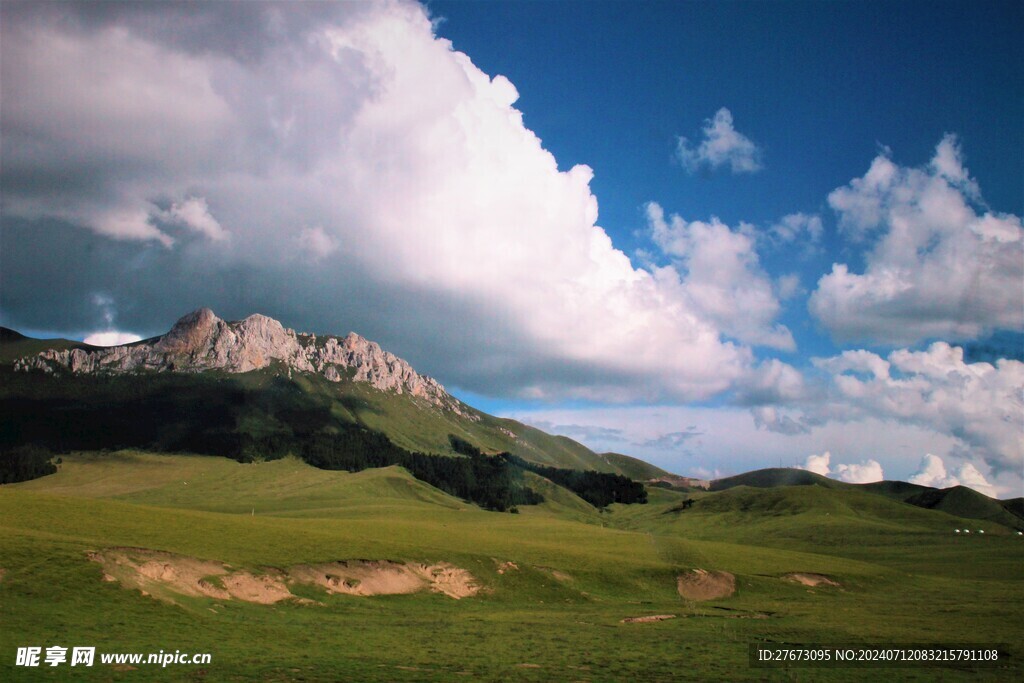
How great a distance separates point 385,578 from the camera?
58938 millimetres

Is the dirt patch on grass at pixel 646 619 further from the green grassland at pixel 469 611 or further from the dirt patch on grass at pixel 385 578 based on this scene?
the dirt patch on grass at pixel 385 578

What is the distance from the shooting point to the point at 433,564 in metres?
63.9

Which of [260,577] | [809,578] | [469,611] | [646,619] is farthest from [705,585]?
[260,577]

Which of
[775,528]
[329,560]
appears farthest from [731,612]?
[775,528]

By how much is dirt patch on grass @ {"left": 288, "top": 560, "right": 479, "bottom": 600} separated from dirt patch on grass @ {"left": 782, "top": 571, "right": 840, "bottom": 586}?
46197mm

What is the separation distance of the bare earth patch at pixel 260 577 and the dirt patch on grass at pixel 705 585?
984 inches

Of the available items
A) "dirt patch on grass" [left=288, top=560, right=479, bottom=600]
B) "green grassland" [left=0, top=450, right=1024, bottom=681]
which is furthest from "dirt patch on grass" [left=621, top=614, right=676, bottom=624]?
"dirt patch on grass" [left=288, top=560, right=479, bottom=600]

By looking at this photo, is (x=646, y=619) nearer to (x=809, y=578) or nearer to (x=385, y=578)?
(x=385, y=578)

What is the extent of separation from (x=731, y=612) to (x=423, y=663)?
3906 centimetres

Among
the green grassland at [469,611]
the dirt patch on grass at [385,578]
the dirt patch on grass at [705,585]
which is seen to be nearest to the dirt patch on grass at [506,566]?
the green grassland at [469,611]

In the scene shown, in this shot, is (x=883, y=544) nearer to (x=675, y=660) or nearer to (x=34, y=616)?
(x=675, y=660)

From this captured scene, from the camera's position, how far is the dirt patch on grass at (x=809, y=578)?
84.8 meters

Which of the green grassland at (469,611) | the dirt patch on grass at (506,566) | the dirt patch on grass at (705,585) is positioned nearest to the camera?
the green grassland at (469,611)

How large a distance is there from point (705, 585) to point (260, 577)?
4820 centimetres
